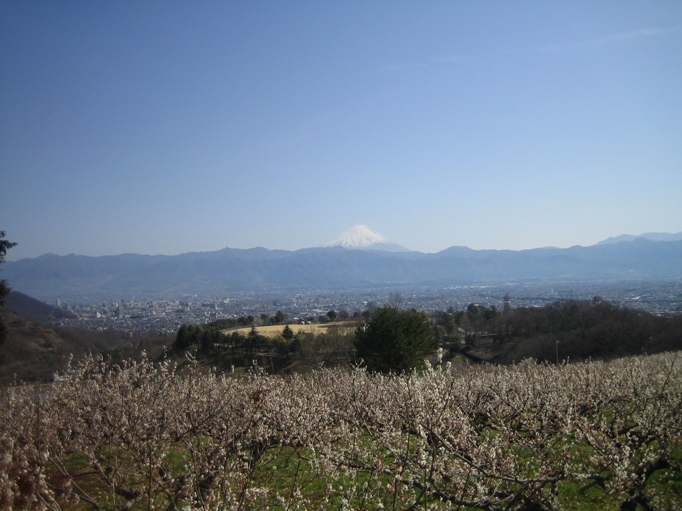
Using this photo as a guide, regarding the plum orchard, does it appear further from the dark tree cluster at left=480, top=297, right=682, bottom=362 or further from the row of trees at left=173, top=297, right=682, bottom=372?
the dark tree cluster at left=480, top=297, right=682, bottom=362

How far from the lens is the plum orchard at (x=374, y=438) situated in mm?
5129

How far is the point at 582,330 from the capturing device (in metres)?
38.1

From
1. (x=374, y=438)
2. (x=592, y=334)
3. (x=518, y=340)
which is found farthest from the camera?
(x=518, y=340)

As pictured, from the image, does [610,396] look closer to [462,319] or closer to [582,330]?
[582,330]

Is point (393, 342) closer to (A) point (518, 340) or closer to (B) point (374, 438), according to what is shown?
(B) point (374, 438)

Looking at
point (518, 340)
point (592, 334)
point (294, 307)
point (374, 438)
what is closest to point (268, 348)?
point (518, 340)

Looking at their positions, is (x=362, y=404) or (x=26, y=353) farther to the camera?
(x=26, y=353)

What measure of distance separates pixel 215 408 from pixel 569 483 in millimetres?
6304

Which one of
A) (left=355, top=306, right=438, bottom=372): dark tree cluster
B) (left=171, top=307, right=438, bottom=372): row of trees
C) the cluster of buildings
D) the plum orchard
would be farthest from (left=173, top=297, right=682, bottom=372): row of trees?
the plum orchard

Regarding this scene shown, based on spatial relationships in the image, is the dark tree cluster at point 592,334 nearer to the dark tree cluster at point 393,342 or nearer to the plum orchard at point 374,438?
the dark tree cluster at point 393,342

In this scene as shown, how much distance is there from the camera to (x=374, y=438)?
639 cm

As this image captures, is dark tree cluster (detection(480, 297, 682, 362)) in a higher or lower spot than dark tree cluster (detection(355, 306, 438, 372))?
lower

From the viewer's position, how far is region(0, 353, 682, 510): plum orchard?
5.13 meters

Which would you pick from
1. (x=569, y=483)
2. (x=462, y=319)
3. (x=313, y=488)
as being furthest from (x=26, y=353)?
(x=462, y=319)
